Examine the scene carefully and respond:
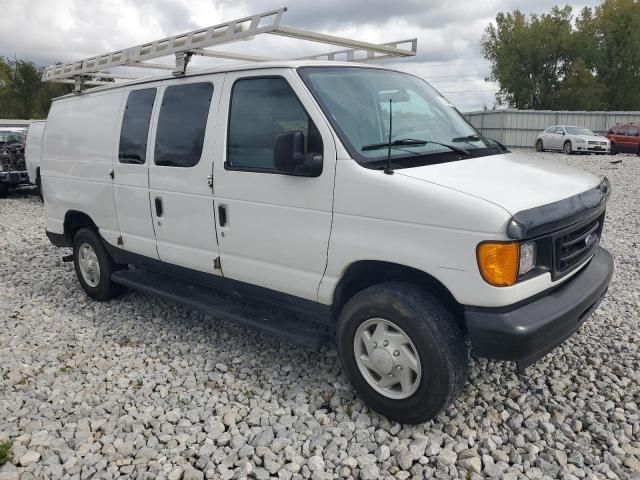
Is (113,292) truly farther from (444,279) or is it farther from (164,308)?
(444,279)

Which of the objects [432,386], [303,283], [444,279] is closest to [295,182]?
[303,283]

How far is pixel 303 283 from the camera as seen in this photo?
11.7ft

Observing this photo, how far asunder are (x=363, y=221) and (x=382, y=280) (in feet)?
1.53

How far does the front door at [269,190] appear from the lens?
3363 mm

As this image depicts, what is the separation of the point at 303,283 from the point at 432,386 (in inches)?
42.3

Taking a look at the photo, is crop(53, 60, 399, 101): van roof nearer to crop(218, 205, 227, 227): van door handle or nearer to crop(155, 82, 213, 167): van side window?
crop(155, 82, 213, 167): van side window

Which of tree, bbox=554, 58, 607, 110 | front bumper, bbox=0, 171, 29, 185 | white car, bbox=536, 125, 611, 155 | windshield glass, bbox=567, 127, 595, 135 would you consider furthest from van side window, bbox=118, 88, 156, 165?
tree, bbox=554, 58, 607, 110

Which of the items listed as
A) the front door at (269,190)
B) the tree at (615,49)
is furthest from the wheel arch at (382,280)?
the tree at (615,49)

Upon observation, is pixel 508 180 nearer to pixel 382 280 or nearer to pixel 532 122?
pixel 382 280

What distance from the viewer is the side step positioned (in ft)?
11.9

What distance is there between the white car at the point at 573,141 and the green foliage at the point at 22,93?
37.1 metres

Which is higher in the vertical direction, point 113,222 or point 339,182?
point 339,182

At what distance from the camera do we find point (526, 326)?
2.75m

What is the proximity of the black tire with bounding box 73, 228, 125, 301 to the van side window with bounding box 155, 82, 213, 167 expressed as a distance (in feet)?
4.97
